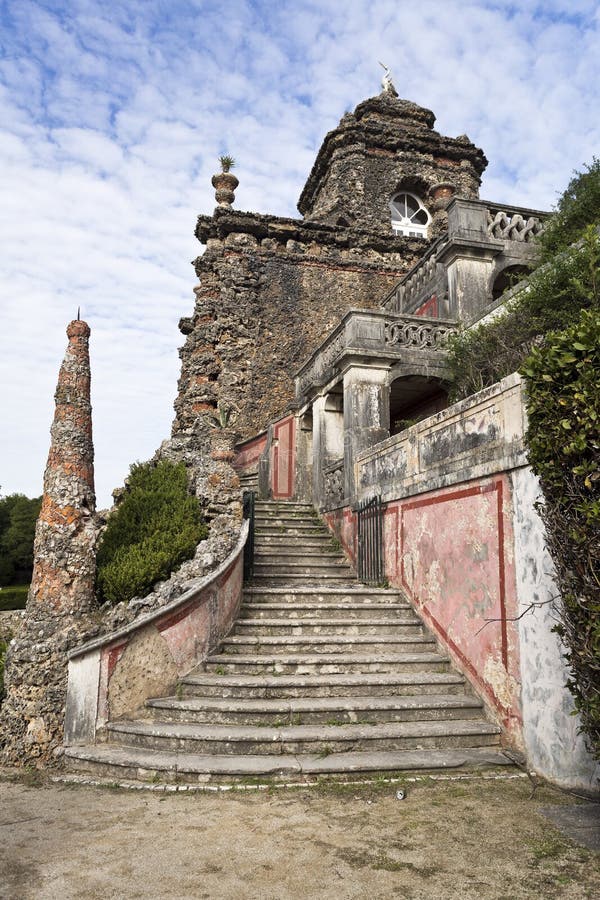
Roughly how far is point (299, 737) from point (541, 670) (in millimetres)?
2157

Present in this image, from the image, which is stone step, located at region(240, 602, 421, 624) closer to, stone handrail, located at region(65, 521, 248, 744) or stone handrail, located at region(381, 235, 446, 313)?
stone handrail, located at region(65, 521, 248, 744)

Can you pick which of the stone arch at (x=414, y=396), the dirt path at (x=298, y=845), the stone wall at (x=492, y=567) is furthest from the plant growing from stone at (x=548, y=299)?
the dirt path at (x=298, y=845)

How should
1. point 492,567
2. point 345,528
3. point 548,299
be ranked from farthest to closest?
point 345,528 < point 548,299 < point 492,567

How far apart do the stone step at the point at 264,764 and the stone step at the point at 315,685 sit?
3.08 ft

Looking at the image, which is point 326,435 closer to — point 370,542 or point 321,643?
point 370,542

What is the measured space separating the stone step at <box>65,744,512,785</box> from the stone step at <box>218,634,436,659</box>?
6.11 feet

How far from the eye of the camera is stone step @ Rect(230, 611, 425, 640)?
7.64m

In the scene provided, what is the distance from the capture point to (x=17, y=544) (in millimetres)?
37094

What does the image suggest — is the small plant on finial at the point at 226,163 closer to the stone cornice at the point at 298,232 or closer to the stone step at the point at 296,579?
the stone cornice at the point at 298,232

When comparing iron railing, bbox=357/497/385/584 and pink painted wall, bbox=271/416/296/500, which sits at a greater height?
pink painted wall, bbox=271/416/296/500

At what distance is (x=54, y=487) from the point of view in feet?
25.3

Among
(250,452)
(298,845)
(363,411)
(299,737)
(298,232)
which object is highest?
(298,232)

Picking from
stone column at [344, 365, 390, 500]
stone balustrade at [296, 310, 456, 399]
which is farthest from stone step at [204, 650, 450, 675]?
stone balustrade at [296, 310, 456, 399]

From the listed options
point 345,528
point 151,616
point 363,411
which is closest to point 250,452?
point 363,411
